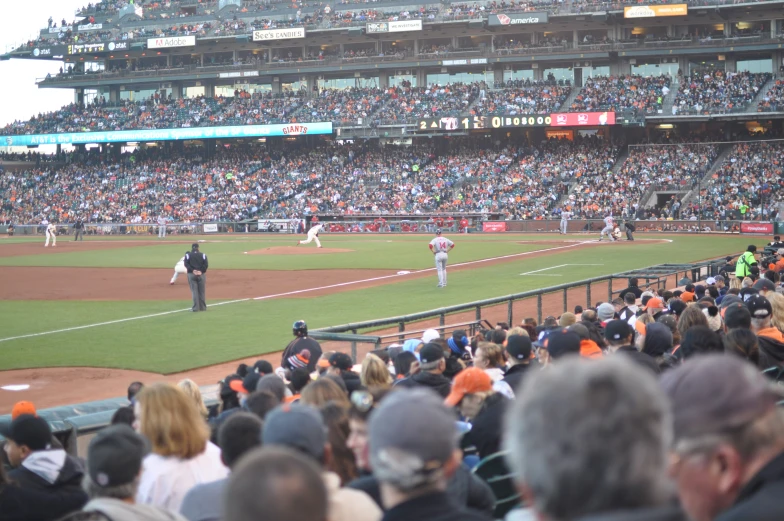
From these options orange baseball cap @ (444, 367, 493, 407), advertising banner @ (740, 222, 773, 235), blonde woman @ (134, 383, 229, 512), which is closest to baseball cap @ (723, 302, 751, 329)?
orange baseball cap @ (444, 367, 493, 407)

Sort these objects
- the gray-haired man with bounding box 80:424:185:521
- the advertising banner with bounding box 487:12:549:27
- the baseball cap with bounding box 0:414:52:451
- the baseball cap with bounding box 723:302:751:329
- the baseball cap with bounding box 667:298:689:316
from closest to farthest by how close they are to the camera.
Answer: the gray-haired man with bounding box 80:424:185:521 < the baseball cap with bounding box 0:414:52:451 < the baseball cap with bounding box 723:302:751:329 < the baseball cap with bounding box 667:298:689:316 < the advertising banner with bounding box 487:12:549:27

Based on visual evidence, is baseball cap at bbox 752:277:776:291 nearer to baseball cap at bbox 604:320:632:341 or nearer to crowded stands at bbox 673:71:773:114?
baseball cap at bbox 604:320:632:341

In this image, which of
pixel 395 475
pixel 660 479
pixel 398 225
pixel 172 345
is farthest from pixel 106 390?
pixel 398 225

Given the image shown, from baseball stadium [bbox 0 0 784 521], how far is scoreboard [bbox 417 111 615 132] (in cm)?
18

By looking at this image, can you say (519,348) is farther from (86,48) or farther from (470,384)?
(86,48)

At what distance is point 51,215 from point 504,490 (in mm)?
78460

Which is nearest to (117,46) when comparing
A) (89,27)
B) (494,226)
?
(89,27)

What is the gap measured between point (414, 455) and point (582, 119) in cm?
6657

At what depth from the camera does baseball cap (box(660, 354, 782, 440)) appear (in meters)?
2.82

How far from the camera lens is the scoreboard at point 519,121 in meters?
66.4

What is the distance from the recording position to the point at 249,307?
25.3 metres

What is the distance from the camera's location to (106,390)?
14859 millimetres

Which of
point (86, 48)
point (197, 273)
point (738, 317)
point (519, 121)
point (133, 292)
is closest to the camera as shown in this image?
point (738, 317)

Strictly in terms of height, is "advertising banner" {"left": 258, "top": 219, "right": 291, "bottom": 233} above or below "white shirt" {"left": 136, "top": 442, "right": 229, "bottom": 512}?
below
